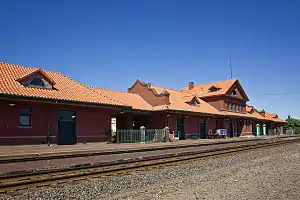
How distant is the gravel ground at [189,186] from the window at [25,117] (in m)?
12.7

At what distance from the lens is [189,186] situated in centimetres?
829

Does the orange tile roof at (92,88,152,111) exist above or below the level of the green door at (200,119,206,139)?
above

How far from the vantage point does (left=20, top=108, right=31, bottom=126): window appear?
782 inches

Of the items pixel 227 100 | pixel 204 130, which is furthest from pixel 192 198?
pixel 227 100

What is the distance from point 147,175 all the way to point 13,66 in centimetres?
1865

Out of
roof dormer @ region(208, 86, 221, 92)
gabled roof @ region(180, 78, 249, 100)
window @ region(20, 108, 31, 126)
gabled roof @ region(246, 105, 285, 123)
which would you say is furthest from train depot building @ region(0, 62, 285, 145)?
gabled roof @ region(246, 105, 285, 123)

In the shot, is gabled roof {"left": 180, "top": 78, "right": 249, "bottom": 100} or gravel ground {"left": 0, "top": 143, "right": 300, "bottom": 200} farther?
gabled roof {"left": 180, "top": 78, "right": 249, "bottom": 100}

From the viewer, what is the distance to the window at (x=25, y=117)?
19.9m

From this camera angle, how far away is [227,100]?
46.8 meters

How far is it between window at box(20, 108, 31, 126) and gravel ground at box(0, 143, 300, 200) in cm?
1267

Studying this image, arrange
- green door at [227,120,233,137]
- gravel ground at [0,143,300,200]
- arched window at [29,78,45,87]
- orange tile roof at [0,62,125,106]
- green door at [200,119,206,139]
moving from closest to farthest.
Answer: gravel ground at [0,143,300,200], orange tile roof at [0,62,125,106], arched window at [29,78,45,87], green door at [200,119,206,139], green door at [227,120,233,137]

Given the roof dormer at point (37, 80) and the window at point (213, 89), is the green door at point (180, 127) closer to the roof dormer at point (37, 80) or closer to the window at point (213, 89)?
the window at point (213, 89)

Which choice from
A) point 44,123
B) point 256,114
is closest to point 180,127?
point 44,123

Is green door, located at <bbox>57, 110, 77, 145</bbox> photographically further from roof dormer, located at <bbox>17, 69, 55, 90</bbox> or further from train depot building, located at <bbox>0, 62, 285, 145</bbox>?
roof dormer, located at <bbox>17, 69, 55, 90</bbox>
